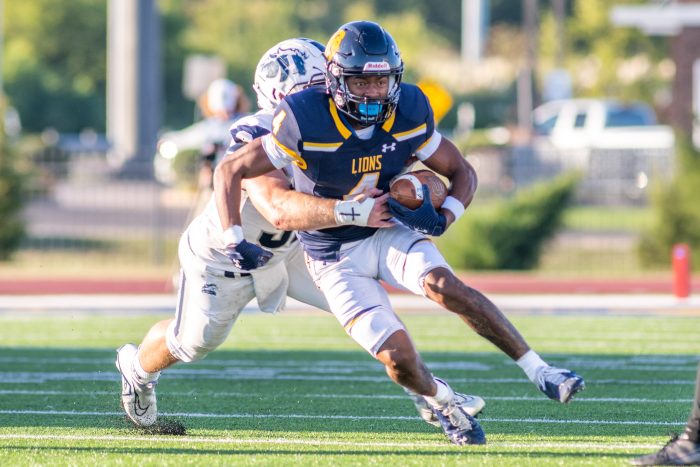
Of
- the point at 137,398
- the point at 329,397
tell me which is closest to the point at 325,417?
the point at 329,397

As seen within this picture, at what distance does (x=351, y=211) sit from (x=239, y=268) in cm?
59

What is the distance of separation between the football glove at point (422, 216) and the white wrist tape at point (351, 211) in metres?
0.12

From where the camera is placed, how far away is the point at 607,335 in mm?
11016

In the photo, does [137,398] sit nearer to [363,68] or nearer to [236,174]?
[236,174]

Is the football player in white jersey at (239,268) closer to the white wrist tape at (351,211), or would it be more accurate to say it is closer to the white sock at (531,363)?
the white wrist tape at (351,211)

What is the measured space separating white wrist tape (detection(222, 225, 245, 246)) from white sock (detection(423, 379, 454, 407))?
1032 mm

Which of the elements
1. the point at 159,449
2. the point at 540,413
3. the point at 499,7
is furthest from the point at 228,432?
the point at 499,7

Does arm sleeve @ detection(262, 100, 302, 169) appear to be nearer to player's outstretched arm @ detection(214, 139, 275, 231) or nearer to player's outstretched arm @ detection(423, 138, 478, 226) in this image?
player's outstretched arm @ detection(214, 139, 275, 231)

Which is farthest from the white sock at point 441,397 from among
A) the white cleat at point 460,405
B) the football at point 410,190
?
the football at point 410,190

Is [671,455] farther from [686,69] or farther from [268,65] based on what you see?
[686,69]

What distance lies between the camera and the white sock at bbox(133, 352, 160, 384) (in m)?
6.61

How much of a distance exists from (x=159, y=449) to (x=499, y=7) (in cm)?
6018

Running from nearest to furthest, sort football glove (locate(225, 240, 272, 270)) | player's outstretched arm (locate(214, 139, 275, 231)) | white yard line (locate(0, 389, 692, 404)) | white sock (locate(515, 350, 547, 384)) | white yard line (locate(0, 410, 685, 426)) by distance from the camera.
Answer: white sock (locate(515, 350, 547, 384))
football glove (locate(225, 240, 272, 270))
player's outstretched arm (locate(214, 139, 275, 231))
white yard line (locate(0, 410, 685, 426))
white yard line (locate(0, 389, 692, 404))

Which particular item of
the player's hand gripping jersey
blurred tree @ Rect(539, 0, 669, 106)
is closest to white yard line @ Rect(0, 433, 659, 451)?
the player's hand gripping jersey
